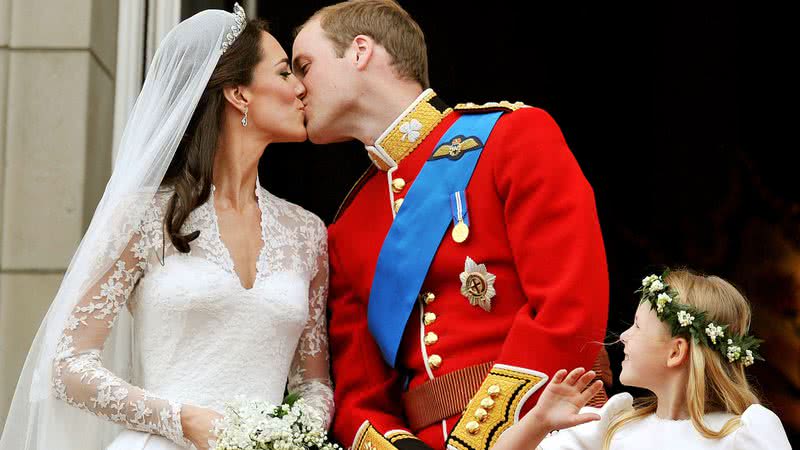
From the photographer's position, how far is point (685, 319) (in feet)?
9.85

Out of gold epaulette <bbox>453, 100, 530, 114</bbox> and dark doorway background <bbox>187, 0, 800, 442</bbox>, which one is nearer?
gold epaulette <bbox>453, 100, 530, 114</bbox>

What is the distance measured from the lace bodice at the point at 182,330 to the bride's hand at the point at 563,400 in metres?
0.83

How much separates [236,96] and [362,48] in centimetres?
37

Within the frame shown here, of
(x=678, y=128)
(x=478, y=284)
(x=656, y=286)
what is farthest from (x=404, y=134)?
(x=678, y=128)

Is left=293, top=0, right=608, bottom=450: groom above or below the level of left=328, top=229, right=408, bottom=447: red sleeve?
above

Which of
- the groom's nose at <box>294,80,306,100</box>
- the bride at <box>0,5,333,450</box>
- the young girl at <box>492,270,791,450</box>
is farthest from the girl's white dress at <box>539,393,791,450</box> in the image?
the groom's nose at <box>294,80,306,100</box>

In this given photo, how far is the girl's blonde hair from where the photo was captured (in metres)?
2.94

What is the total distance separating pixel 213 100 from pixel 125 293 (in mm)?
602

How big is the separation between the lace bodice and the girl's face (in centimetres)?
87

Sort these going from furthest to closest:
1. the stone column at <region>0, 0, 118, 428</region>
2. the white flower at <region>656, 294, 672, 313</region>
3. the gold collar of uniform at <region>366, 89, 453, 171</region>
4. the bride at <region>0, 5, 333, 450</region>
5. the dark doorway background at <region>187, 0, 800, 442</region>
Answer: the dark doorway background at <region>187, 0, 800, 442</region> < the stone column at <region>0, 0, 118, 428</region> < the gold collar of uniform at <region>366, 89, 453, 171</region> < the bride at <region>0, 5, 333, 450</region> < the white flower at <region>656, 294, 672, 313</region>

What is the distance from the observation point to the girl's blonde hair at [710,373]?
294 centimetres

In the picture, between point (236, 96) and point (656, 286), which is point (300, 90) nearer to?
point (236, 96)

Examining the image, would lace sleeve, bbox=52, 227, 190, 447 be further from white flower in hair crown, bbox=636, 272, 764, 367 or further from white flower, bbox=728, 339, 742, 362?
white flower, bbox=728, 339, 742, 362

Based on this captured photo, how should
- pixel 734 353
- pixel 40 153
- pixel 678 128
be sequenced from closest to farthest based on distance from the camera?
pixel 734 353 < pixel 40 153 < pixel 678 128
